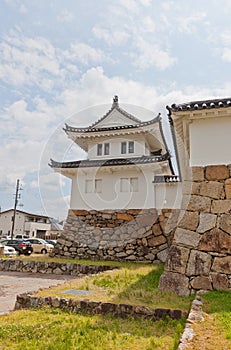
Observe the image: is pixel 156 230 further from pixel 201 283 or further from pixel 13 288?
pixel 201 283

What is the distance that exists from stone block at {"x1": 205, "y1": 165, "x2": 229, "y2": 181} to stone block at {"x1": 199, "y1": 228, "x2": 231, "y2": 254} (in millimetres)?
1236

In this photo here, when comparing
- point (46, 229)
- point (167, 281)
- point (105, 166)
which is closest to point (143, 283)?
point (167, 281)

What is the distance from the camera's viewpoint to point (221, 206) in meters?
6.58

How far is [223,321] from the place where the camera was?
4152 millimetres

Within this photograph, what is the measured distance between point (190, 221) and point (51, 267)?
9207 mm

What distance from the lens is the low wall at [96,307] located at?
15.9ft

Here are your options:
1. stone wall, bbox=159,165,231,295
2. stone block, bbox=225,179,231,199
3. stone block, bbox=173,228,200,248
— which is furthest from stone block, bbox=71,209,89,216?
stone block, bbox=225,179,231,199

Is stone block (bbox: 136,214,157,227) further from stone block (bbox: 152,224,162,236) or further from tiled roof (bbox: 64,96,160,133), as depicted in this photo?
tiled roof (bbox: 64,96,160,133)

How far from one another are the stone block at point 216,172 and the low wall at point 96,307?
3.28 m

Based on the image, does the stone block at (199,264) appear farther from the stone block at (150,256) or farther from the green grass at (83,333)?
the stone block at (150,256)

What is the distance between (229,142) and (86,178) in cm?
1160

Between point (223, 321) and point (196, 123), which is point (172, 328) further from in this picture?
point (196, 123)

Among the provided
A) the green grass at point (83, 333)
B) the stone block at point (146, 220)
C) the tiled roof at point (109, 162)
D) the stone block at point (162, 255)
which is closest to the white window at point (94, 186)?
the tiled roof at point (109, 162)

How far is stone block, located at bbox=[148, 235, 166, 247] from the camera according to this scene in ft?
50.1
